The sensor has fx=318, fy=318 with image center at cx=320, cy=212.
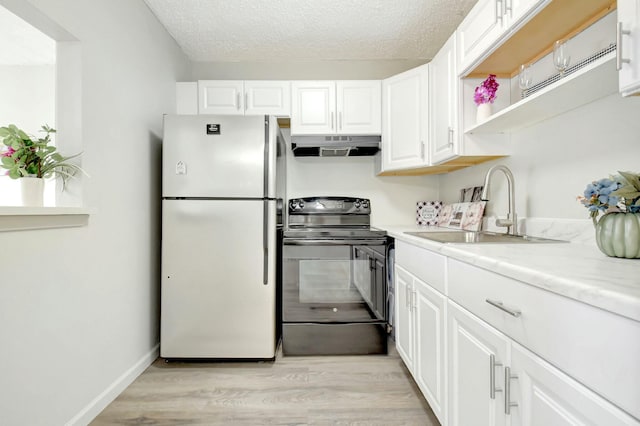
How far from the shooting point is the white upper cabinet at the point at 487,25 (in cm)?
127

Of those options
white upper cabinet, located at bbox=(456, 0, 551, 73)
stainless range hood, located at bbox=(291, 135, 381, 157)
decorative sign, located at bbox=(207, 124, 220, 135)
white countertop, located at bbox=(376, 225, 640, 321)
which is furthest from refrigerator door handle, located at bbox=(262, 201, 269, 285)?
white upper cabinet, located at bbox=(456, 0, 551, 73)

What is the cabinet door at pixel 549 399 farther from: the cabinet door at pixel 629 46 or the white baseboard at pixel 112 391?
the white baseboard at pixel 112 391

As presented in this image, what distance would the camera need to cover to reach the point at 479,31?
1.59 metres

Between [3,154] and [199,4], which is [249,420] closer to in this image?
[3,154]

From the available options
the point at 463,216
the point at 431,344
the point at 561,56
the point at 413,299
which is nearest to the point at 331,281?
the point at 413,299

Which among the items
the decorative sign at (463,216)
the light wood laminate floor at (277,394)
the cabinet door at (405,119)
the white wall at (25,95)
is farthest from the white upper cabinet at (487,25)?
the white wall at (25,95)

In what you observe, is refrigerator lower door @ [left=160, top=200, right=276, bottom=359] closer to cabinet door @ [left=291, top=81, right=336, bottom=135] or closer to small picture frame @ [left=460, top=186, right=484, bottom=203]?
cabinet door @ [left=291, top=81, right=336, bottom=135]

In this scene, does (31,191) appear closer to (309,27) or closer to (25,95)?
(25,95)

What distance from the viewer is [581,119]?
4.45 feet

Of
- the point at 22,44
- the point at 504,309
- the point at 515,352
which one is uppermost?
the point at 22,44

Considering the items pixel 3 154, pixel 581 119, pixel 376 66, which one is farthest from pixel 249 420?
pixel 376 66

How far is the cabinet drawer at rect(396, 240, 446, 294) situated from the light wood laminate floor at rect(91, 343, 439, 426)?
0.69 m

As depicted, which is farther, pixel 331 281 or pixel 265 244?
pixel 331 281

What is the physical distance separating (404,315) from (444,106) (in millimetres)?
1344
